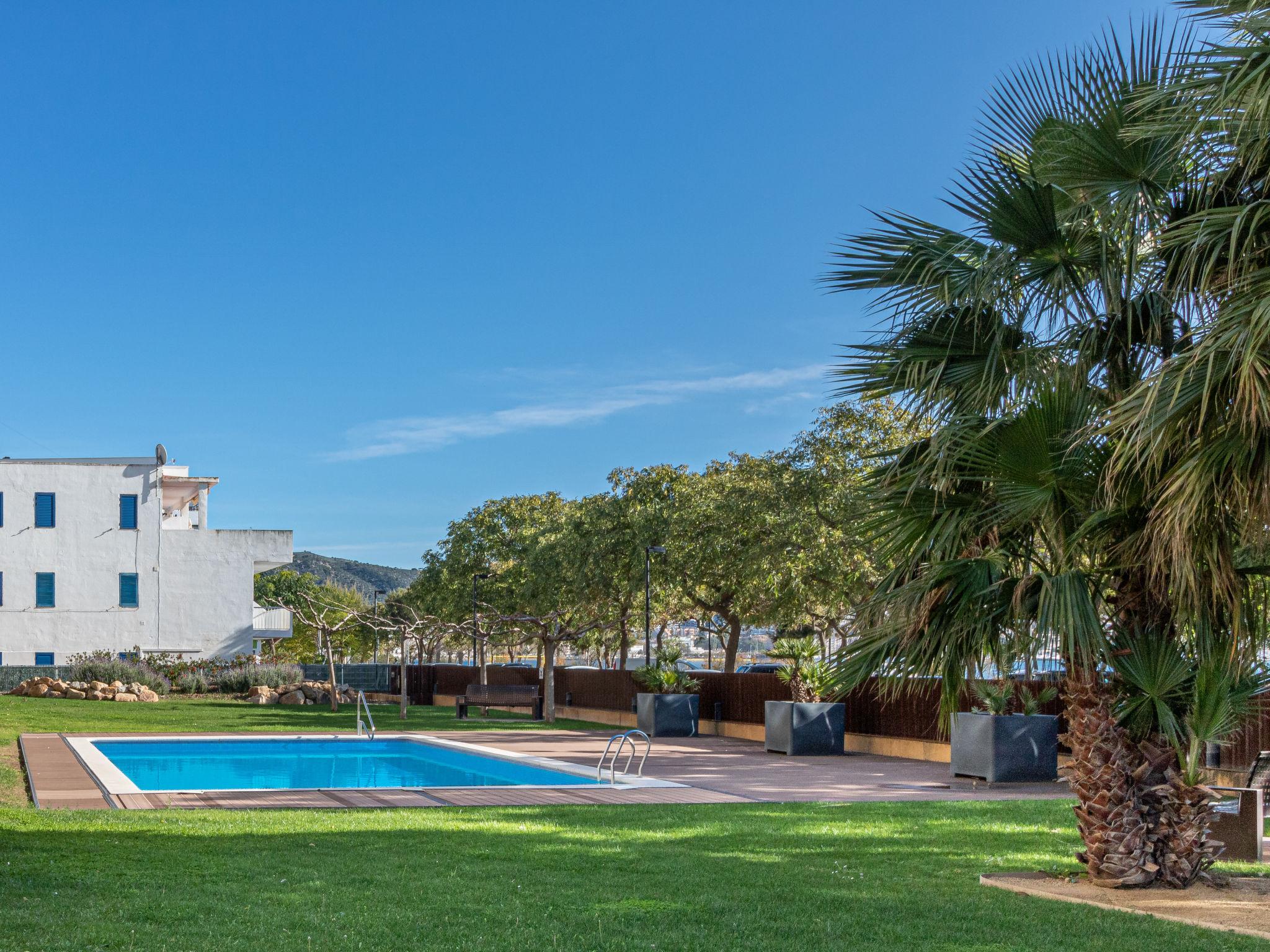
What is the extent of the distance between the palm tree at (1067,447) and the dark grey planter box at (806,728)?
12915mm

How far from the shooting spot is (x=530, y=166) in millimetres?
31422

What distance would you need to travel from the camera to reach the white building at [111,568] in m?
46.0

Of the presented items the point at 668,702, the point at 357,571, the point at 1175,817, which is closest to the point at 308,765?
the point at 668,702

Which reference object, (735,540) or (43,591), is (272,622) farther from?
(735,540)

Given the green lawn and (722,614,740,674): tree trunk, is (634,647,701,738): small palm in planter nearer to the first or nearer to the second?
(722,614,740,674): tree trunk

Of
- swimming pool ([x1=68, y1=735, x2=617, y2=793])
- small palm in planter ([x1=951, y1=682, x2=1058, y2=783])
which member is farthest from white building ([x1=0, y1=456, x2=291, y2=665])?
small palm in planter ([x1=951, y1=682, x2=1058, y2=783])

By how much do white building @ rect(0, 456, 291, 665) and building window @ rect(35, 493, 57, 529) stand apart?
33 millimetres

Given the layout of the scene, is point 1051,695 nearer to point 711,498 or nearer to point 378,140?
point 711,498

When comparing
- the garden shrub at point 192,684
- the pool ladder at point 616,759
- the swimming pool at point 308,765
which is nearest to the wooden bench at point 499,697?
the swimming pool at point 308,765

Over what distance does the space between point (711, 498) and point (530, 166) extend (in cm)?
1077

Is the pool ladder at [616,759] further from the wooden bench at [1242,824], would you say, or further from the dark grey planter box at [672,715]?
the wooden bench at [1242,824]

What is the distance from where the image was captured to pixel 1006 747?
1664cm

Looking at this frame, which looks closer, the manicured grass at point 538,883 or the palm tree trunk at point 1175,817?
the manicured grass at point 538,883

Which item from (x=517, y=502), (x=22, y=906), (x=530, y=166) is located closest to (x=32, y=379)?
(x=517, y=502)
